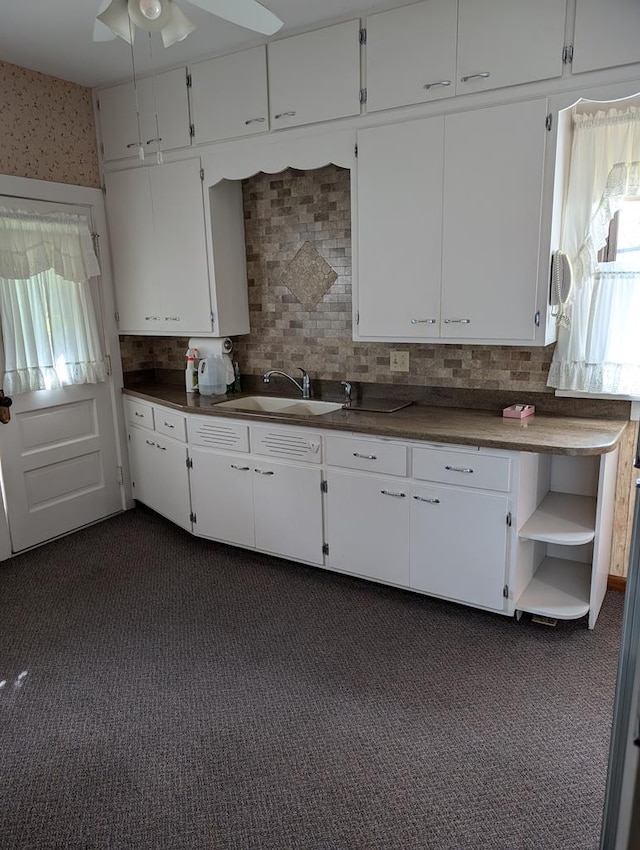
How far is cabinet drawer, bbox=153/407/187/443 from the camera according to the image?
3550 mm

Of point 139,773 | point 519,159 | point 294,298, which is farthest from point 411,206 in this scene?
point 139,773

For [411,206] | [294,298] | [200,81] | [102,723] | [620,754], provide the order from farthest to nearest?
1. [294,298]
2. [200,81]
3. [411,206]
4. [102,723]
5. [620,754]

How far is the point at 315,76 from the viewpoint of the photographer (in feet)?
9.70

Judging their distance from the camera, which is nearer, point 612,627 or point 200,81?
point 612,627

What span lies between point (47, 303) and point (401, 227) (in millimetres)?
2119

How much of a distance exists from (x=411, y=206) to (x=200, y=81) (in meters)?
1.46

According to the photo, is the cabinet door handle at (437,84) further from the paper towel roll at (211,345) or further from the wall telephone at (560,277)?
the paper towel roll at (211,345)

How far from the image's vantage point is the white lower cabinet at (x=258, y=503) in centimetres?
311

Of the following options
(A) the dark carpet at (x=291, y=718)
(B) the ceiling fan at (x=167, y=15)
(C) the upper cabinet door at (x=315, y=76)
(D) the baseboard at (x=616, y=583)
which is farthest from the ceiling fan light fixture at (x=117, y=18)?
(D) the baseboard at (x=616, y=583)

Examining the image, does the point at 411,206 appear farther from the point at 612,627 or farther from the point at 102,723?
the point at 102,723

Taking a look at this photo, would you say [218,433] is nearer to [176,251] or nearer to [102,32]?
[176,251]

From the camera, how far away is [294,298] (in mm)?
3703

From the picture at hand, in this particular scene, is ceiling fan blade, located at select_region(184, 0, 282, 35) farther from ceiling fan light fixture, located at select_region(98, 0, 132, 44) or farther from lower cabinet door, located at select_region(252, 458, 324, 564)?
lower cabinet door, located at select_region(252, 458, 324, 564)

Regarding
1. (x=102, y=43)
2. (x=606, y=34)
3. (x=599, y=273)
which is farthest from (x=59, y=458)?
(x=606, y=34)
